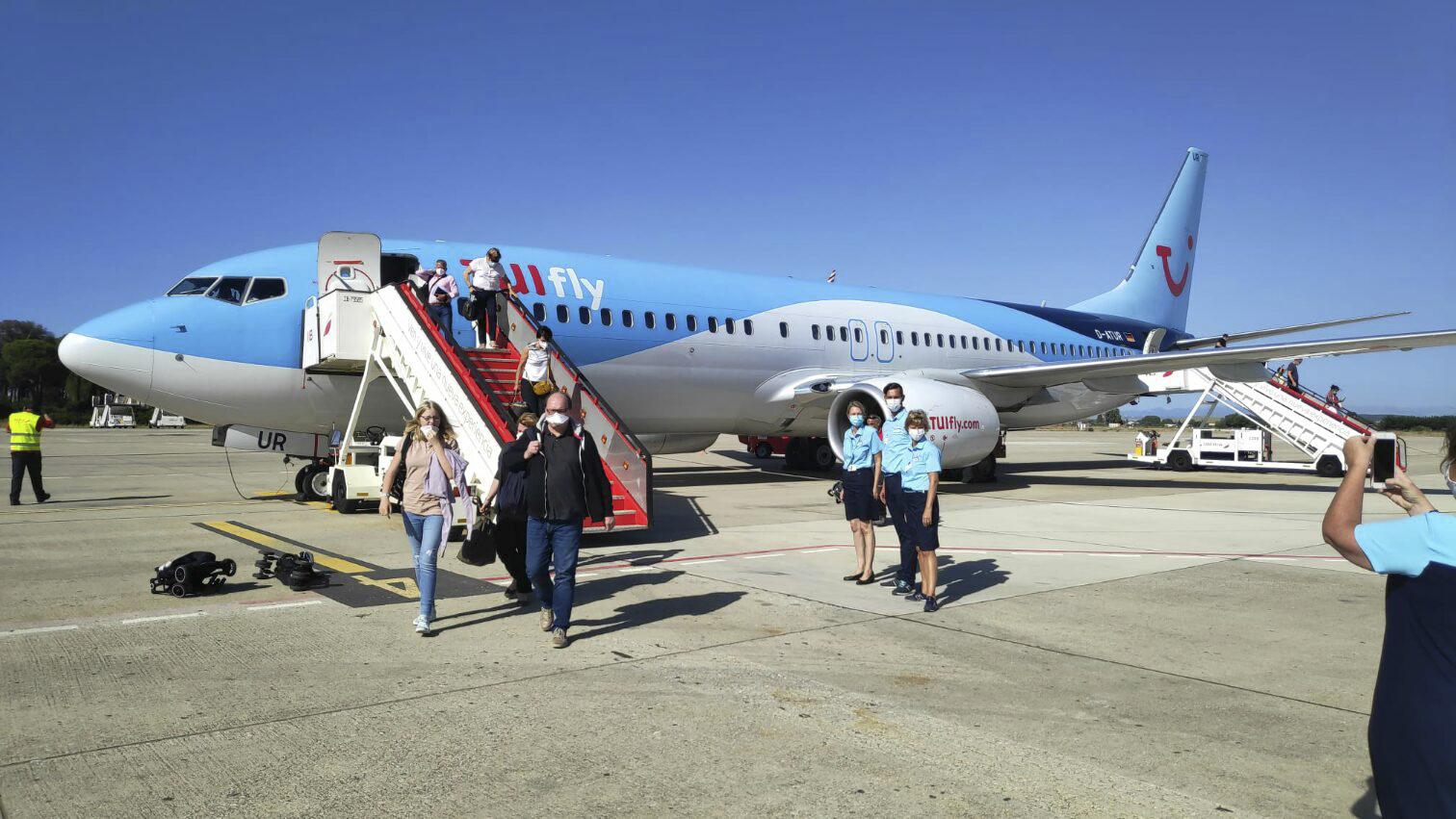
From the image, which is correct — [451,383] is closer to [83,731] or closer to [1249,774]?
[83,731]

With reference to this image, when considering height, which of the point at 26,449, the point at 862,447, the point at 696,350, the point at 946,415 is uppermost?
the point at 696,350

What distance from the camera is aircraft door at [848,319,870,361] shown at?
18.7m

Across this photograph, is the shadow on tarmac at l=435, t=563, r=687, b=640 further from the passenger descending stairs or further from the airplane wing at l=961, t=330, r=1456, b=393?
the airplane wing at l=961, t=330, r=1456, b=393

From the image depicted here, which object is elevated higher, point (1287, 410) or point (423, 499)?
point (1287, 410)

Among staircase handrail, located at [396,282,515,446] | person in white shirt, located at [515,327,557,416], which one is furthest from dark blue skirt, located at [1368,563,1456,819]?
person in white shirt, located at [515,327,557,416]

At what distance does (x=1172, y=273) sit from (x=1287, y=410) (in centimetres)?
592

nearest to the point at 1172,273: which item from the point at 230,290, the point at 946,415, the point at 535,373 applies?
the point at 946,415

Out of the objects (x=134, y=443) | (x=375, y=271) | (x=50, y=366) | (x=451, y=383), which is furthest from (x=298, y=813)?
(x=50, y=366)

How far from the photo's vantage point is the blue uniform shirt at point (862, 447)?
8.29 meters

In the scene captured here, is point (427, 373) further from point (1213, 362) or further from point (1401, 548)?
point (1213, 362)

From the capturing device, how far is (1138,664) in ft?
18.9

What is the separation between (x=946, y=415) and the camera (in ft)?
52.0

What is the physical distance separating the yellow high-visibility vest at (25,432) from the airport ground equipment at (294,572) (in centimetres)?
866

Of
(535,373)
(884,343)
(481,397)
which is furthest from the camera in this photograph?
(884,343)
